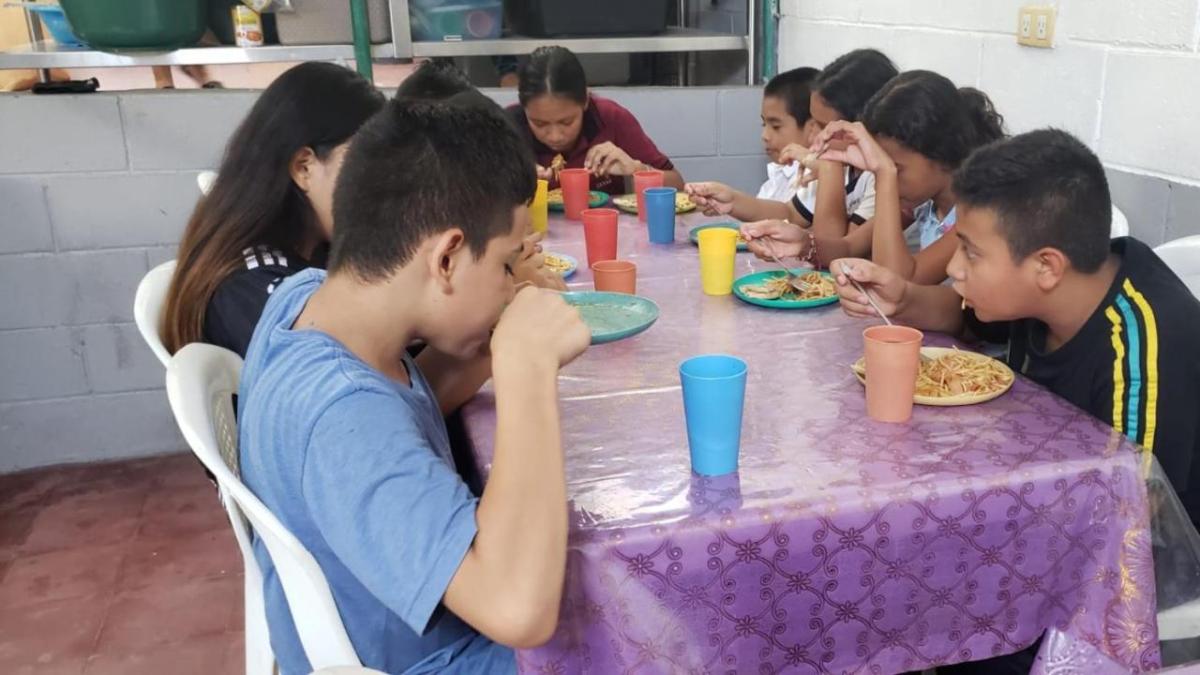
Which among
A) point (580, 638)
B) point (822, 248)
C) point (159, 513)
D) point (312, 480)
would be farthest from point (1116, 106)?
point (159, 513)

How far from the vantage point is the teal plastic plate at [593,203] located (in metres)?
2.87

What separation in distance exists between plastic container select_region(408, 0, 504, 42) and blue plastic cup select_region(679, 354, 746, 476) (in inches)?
103

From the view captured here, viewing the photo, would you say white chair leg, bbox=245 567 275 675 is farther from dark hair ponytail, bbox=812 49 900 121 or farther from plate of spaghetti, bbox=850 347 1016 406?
dark hair ponytail, bbox=812 49 900 121

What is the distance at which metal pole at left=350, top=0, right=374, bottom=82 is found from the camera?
3.28 m

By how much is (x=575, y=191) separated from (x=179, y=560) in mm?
1461

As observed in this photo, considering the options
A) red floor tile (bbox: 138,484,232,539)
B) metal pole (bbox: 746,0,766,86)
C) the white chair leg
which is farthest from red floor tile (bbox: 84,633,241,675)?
metal pole (bbox: 746,0,766,86)

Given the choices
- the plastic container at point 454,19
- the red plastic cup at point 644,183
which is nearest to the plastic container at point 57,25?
the plastic container at point 454,19

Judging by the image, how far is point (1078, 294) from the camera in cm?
149

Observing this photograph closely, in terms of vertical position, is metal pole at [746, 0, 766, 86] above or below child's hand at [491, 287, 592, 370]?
above

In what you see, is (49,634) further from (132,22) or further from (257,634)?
(132,22)

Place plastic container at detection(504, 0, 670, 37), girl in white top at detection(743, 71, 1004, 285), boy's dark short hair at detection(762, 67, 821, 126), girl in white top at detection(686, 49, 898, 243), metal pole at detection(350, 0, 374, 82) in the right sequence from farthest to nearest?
plastic container at detection(504, 0, 670, 37) < metal pole at detection(350, 0, 374, 82) < boy's dark short hair at detection(762, 67, 821, 126) < girl in white top at detection(686, 49, 898, 243) < girl in white top at detection(743, 71, 1004, 285)

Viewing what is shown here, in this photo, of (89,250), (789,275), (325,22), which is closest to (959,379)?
(789,275)

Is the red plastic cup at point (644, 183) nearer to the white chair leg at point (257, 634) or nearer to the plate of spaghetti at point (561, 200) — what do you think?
the plate of spaghetti at point (561, 200)

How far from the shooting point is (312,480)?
3.20ft
